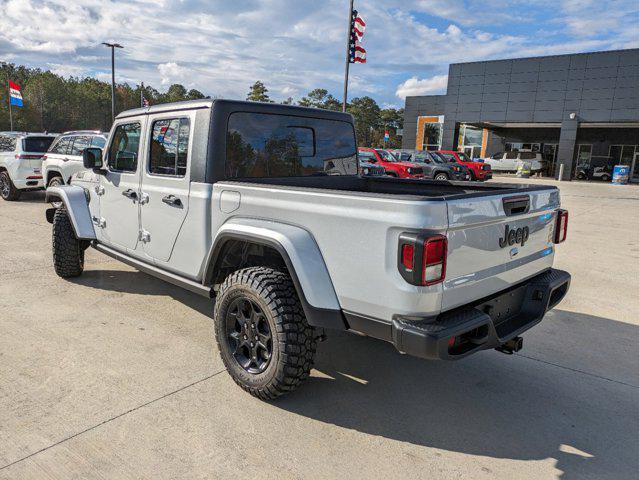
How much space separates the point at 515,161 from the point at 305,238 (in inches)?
1350

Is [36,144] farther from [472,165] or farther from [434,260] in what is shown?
[472,165]

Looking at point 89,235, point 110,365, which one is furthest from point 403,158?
point 110,365

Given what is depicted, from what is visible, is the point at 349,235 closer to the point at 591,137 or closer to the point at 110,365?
the point at 110,365

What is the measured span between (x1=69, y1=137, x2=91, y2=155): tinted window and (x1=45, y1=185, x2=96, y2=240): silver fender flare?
576 centimetres

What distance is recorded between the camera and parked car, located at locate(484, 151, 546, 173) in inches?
1313

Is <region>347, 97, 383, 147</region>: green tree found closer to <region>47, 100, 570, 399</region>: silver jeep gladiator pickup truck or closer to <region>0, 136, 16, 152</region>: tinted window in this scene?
<region>0, 136, 16, 152</region>: tinted window

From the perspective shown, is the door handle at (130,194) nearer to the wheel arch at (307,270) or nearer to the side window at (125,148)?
the side window at (125,148)

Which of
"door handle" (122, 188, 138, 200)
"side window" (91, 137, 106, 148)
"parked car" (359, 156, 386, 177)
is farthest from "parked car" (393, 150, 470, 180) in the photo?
"door handle" (122, 188, 138, 200)

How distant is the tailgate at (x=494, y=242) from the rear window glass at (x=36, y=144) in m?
12.3

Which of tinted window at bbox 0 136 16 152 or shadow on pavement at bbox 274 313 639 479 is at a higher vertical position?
tinted window at bbox 0 136 16 152

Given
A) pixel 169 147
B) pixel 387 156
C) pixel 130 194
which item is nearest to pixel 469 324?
pixel 169 147

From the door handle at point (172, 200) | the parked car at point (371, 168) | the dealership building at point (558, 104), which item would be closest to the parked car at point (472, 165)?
the parked car at point (371, 168)

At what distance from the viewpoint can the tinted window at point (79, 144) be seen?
10.3m

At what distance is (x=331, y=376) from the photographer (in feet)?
11.5
